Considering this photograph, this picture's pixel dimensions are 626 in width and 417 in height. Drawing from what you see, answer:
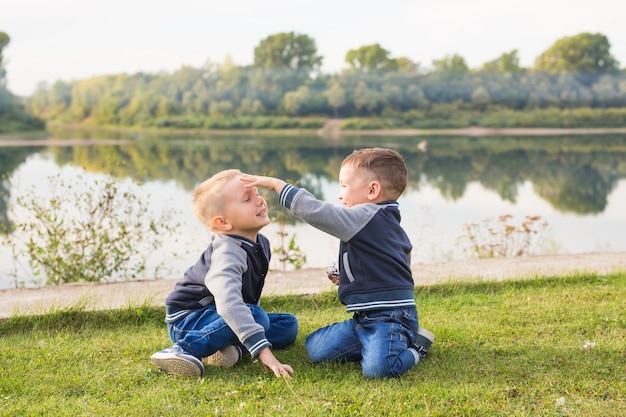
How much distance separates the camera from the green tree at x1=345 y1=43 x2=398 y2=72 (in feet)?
169

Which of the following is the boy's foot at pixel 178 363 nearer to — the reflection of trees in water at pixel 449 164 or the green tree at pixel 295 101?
the reflection of trees in water at pixel 449 164

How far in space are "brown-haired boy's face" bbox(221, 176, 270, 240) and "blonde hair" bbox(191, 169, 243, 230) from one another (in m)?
0.02

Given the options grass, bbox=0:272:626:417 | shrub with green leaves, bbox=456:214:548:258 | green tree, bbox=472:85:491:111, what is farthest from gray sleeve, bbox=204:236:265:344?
green tree, bbox=472:85:491:111

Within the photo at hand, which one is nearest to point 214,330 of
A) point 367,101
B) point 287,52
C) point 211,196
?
point 211,196

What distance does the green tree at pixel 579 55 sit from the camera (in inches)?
2004

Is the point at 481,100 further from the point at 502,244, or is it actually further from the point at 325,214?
the point at 325,214

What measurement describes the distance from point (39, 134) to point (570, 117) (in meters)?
27.5

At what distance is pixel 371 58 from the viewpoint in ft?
170

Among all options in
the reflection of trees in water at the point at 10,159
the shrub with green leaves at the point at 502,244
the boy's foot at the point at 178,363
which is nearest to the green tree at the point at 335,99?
the reflection of trees in water at the point at 10,159

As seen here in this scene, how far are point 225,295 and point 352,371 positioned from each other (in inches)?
26.4

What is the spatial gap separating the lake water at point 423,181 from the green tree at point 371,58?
74.2ft

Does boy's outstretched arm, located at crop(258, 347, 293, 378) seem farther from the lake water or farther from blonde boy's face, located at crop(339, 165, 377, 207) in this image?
the lake water

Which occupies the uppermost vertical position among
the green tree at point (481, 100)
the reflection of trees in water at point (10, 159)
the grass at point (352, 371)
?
the green tree at point (481, 100)

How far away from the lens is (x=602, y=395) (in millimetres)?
2881
